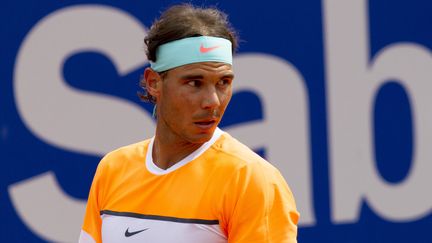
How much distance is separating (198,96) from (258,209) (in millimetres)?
352

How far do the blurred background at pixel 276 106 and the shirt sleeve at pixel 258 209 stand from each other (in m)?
2.41

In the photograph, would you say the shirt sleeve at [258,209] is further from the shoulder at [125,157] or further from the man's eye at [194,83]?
the shoulder at [125,157]

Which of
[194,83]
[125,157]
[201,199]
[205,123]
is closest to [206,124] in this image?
[205,123]

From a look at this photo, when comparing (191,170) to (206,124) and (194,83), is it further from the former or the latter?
(194,83)

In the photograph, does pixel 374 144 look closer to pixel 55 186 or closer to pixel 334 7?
pixel 334 7

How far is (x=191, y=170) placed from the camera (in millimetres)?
2570

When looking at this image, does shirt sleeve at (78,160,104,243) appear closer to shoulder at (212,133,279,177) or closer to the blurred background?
shoulder at (212,133,279,177)

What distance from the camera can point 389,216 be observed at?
5.02 m

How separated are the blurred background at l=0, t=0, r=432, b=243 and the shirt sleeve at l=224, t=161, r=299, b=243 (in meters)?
2.41

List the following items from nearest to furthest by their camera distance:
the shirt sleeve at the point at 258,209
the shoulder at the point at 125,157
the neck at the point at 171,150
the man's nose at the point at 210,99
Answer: the shirt sleeve at the point at 258,209 < the man's nose at the point at 210,99 < the neck at the point at 171,150 < the shoulder at the point at 125,157

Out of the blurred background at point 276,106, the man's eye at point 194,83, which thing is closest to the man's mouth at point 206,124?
the man's eye at point 194,83

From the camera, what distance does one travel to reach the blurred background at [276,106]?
15.4ft

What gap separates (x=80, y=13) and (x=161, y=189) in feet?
7.64

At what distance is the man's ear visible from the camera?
105 inches
